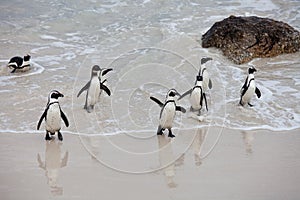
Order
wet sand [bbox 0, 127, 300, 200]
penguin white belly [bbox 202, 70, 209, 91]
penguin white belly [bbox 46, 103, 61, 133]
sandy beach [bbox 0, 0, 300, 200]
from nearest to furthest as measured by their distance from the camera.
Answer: wet sand [bbox 0, 127, 300, 200] → sandy beach [bbox 0, 0, 300, 200] → penguin white belly [bbox 46, 103, 61, 133] → penguin white belly [bbox 202, 70, 209, 91]

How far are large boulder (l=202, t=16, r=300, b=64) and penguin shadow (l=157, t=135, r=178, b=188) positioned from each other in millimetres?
4145

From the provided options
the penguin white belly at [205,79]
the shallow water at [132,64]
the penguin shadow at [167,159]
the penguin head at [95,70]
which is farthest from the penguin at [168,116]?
the penguin white belly at [205,79]

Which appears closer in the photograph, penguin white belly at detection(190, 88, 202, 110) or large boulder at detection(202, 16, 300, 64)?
penguin white belly at detection(190, 88, 202, 110)

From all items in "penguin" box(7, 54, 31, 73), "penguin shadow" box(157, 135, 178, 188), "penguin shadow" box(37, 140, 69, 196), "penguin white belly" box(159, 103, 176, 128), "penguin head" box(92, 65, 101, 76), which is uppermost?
"penguin head" box(92, 65, 101, 76)

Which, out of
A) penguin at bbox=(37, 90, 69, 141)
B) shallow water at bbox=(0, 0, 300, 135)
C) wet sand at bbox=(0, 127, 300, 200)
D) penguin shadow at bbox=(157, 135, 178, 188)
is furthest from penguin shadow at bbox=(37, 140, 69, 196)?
penguin shadow at bbox=(157, 135, 178, 188)

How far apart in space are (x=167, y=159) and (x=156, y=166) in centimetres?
25

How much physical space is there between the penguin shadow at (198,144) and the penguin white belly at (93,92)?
64.2 inches

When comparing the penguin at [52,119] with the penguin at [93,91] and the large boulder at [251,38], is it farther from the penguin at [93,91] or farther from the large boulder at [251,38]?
the large boulder at [251,38]

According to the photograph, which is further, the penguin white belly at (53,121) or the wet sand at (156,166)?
the penguin white belly at (53,121)

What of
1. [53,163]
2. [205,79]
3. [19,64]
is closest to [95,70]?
[205,79]

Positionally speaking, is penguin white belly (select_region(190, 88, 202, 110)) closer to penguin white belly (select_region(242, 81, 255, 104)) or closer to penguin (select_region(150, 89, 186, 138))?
penguin white belly (select_region(242, 81, 255, 104))

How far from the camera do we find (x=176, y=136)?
610 cm

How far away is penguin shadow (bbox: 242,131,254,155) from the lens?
18.6 feet

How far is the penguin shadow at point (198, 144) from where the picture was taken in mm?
5354
